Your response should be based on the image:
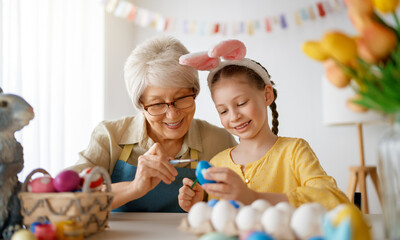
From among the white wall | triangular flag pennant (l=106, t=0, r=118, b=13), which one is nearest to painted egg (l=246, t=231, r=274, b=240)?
the white wall

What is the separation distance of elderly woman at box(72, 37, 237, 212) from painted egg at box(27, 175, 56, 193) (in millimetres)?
559

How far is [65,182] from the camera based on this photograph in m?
0.83

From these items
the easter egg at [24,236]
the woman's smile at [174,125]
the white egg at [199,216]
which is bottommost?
the easter egg at [24,236]

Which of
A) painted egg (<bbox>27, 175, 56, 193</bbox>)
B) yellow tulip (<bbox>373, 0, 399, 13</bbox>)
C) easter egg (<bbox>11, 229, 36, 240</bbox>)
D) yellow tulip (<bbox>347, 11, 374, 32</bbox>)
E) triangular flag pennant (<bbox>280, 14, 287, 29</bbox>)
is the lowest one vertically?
easter egg (<bbox>11, 229, 36, 240</bbox>)

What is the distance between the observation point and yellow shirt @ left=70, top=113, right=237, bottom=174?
5.39 ft

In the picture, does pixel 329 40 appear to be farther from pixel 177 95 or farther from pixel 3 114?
pixel 177 95

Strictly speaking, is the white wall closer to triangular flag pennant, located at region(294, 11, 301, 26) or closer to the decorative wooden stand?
triangular flag pennant, located at region(294, 11, 301, 26)

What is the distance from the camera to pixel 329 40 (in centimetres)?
59

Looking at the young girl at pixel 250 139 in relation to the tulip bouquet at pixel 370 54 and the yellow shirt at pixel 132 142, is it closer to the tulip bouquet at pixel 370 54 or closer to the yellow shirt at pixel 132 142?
the yellow shirt at pixel 132 142

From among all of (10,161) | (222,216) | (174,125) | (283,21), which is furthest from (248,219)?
(283,21)

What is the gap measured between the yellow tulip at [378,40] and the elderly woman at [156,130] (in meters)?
1.02

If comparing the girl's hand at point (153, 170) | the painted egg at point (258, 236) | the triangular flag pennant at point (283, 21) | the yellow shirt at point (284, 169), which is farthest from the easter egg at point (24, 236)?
the triangular flag pennant at point (283, 21)

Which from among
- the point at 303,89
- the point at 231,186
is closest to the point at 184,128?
the point at 231,186

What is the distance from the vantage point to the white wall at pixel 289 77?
3.48 meters
